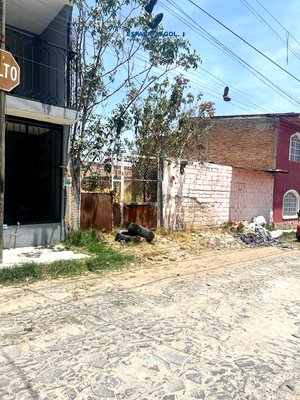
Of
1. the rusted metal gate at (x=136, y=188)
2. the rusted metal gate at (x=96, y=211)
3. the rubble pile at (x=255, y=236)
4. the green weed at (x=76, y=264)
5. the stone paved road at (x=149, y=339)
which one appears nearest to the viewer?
the stone paved road at (x=149, y=339)

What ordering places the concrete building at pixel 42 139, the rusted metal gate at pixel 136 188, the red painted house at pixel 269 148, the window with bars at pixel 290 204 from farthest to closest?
the window with bars at pixel 290 204 < the red painted house at pixel 269 148 < the rusted metal gate at pixel 136 188 < the concrete building at pixel 42 139

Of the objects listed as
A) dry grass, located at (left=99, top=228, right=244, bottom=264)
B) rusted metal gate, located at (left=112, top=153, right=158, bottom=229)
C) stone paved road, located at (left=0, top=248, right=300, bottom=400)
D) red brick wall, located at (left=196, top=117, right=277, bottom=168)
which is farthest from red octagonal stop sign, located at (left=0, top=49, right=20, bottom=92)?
red brick wall, located at (left=196, top=117, right=277, bottom=168)

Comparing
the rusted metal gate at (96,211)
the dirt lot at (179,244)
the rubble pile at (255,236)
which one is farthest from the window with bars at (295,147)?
the rusted metal gate at (96,211)

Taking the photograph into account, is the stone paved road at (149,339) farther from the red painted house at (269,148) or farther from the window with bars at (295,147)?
the window with bars at (295,147)

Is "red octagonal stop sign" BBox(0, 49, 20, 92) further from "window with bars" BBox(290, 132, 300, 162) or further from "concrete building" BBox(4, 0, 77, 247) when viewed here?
"window with bars" BBox(290, 132, 300, 162)

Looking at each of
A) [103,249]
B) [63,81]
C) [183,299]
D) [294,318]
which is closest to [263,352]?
[294,318]

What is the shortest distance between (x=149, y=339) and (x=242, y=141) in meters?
15.8

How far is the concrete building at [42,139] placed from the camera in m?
7.79

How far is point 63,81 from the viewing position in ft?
28.3

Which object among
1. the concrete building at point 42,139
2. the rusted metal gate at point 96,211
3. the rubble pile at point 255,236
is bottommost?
the rubble pile at point 255,236

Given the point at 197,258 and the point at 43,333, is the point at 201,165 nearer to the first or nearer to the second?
the point at 197,258

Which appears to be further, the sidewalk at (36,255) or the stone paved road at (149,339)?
the sidewalk at (36,255)

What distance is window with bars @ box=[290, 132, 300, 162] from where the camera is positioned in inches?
711

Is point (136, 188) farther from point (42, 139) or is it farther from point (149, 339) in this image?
point (149, 339)
